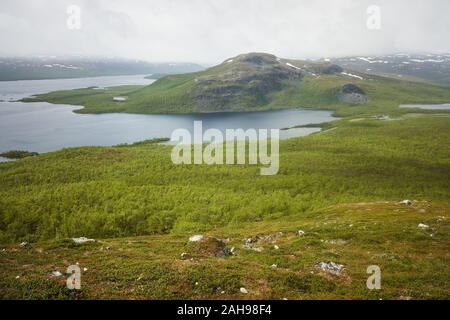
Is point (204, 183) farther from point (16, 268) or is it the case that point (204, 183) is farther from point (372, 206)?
point (16, 268)

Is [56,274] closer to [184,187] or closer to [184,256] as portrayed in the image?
[184,256]

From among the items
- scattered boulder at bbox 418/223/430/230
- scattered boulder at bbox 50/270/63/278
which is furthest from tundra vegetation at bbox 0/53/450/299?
scattered boulder at bbox 418/223/430/230

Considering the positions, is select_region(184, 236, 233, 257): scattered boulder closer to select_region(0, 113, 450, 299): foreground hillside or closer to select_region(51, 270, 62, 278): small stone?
select_region(0, 113, 450, 299): foreground hillside

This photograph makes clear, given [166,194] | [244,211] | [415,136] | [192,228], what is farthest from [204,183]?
[415,136]

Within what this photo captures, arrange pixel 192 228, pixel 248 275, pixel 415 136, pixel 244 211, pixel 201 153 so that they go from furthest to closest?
pixel 415 136 < pixel 201 153 < pixel 244 211 < pixel 192 228 < pixel 248 275

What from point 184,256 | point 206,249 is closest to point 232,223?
point 206,249

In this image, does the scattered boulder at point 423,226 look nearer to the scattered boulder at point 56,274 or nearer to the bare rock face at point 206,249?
the bare rock face at point 206,249

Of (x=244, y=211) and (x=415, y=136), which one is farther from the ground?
(x=415, y=136)
